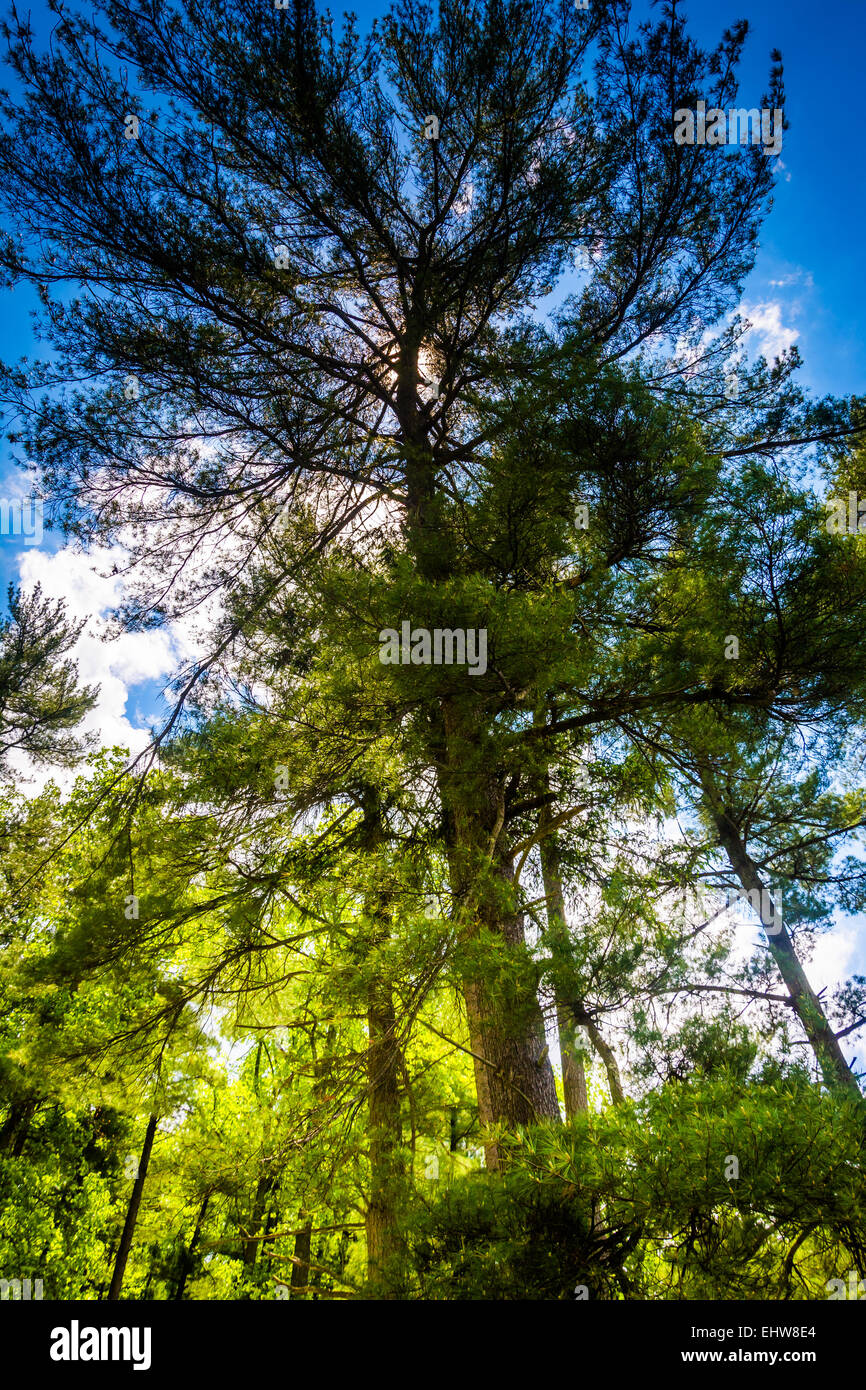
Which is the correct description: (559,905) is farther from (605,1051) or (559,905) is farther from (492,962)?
(492,962)

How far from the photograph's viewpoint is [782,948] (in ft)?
19.7

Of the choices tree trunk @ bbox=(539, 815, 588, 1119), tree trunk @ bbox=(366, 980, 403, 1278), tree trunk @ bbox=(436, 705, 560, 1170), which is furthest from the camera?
tree trunk @ bbox=(539, 815, 588, 1119)

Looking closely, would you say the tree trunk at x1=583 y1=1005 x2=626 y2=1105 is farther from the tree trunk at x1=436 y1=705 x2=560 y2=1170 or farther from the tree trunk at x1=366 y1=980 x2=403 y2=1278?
the tree trunk at x1=366 y1=980 x2=403 y2=1278

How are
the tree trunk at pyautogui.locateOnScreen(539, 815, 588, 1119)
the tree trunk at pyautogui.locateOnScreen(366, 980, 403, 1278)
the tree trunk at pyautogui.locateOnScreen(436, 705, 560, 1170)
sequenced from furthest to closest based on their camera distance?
the tree trunk at pyautogui.locateOnScreen(539, 815, 588, 1119), the tree trunk at pyautogui.locateOnScreen(366, 980, 403, 1278), the tree trunk at pyautogui.locateOnScreen(436, 705, 560, 1170)

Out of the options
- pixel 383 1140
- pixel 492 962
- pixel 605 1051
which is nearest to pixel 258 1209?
pixel 383 1140

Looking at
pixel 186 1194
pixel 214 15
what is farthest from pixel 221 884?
pixel 214 15

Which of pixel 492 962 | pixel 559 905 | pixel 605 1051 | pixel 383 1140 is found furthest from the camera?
pixel 559 905

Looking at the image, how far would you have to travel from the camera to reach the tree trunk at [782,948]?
5359mm

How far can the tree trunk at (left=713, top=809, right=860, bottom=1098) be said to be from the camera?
5.36 meters

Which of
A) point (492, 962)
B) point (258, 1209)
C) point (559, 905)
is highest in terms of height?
→ point (559, 905)

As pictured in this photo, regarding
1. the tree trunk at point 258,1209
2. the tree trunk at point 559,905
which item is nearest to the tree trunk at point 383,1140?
the tree trunk at point 258,1209

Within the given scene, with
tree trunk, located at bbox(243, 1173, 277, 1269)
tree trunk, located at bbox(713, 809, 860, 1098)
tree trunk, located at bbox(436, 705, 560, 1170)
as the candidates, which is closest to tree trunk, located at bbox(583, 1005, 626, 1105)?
tree trunk, located at bbox(436, 705, 560, 1170)

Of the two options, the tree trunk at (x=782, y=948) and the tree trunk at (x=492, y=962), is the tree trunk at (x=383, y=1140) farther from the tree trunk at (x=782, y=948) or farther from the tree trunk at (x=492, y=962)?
the tree trunk at (x=782, y=948)

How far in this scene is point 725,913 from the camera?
5.66 metres
